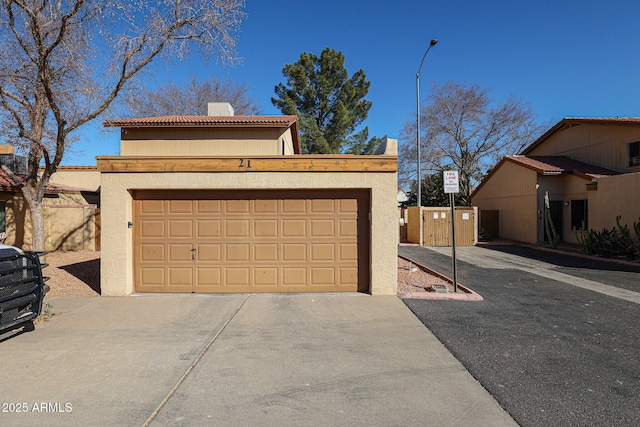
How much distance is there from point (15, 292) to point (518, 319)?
7.64 m

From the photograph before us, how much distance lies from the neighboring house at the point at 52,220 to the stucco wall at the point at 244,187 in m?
8.60

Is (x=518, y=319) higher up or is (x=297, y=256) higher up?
(x=297, y=256)

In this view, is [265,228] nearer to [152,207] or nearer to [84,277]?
[152,207]

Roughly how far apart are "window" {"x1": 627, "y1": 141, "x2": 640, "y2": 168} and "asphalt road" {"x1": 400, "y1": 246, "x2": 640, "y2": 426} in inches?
426

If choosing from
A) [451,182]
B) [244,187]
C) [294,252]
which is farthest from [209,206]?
[451,182]

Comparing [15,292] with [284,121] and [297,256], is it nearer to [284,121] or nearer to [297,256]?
[297,256]

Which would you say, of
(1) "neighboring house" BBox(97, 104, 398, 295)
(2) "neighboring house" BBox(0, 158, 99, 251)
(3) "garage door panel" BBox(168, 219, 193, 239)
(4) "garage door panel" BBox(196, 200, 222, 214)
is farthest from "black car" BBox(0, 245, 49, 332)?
(2) "neighboring house" BBox(0, 158, 99, 251)

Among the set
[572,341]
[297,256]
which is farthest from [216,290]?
[572,341]

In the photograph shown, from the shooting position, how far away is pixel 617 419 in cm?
309

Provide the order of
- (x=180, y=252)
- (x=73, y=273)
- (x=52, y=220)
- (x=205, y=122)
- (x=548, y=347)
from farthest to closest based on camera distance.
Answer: (x=52, y=220), (x=205, y=122), (x=73, y=273), (x=180, y=252), (x=548, y=347)

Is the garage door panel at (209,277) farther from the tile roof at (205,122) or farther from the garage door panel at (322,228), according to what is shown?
the tile roof at (205,122)

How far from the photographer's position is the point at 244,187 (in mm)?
7375

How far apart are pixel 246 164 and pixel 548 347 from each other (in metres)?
6.12

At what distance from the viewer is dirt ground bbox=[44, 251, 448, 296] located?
7824 mm
